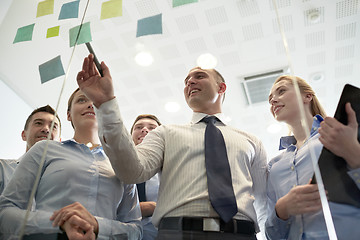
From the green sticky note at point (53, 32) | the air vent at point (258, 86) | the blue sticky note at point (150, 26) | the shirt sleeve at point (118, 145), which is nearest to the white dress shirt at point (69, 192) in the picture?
the shirt sleeve at point (118, 145)

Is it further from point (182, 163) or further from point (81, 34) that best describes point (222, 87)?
point (81, 34)

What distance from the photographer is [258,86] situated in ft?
7.42

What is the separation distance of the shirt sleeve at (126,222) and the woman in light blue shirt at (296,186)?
0.56 m

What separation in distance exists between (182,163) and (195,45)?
2.14 meters

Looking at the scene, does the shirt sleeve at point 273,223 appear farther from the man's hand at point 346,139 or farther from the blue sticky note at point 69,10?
the blue sticky note at point 69,10

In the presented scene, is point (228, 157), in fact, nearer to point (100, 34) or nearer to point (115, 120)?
point (115, 120)

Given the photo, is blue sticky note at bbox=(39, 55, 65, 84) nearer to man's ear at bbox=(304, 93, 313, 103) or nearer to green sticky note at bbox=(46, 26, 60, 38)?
green sticky note at bbox=(46, 26, 60, 38)

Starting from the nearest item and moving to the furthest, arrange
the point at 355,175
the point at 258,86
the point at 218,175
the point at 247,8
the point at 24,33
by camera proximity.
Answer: the point at 355,175 < the point at 218,175 < the point at 24,33 < the point at 258,86 < the point at 247,8

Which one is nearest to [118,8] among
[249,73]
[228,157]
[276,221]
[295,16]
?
→ [228,157]

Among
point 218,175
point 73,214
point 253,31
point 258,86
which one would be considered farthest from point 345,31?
point 73,214

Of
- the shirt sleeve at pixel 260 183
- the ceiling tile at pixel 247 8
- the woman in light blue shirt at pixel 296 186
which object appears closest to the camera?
the woman in light blue shirt at pixel 296 186

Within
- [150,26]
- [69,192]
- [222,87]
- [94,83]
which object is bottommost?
[69,192]

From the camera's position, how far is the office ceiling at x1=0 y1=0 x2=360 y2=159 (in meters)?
2.16

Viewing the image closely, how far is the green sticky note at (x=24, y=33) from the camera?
6.32 feet
